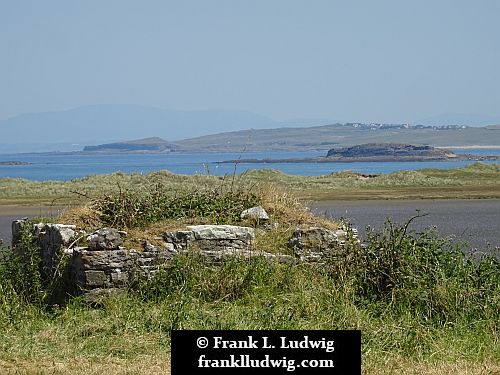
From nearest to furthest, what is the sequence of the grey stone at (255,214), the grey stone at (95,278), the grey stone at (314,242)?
the grey stone at (95,278) → the grey stone at (314,242) → the grey stone at (255,214)

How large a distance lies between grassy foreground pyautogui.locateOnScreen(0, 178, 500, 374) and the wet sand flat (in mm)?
11662

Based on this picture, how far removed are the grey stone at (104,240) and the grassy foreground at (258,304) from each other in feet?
2.05

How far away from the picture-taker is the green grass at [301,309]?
959 centimetres

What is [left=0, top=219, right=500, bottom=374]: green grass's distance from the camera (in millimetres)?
9586

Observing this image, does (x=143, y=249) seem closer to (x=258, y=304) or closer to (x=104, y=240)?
(x=104, y=240)

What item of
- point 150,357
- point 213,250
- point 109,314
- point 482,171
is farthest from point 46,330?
point 482,171

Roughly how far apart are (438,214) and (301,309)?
2866cm

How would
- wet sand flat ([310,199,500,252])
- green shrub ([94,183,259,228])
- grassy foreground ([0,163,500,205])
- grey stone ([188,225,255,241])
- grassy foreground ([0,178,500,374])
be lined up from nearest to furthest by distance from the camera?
grassy foreground ([0,178,500,374]) → grey stone ([188,225,255,241]) → green shrub ([94,183,259,228]) → wet sand flat ([310,199,500,252]) → grassy foreground ([0,163,500,205])

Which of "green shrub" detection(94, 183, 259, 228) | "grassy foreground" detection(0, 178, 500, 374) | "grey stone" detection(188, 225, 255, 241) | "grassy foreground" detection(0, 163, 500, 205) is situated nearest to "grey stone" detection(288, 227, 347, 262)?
"grassy foreground" detection(0, 178, 500, 374)

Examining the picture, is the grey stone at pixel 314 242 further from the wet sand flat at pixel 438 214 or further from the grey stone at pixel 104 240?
the wet sand flat at pixel 438 214

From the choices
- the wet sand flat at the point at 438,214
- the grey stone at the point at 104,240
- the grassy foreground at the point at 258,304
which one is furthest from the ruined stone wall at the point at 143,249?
the wet sand flat at the point at 438,214

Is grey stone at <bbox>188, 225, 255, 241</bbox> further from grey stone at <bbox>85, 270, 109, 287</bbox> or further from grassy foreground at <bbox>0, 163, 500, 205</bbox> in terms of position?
grassy foreground at <bbox>0, 163, 500, 205</bbox>

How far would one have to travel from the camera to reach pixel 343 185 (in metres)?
58.7

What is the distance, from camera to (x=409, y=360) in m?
9.46
